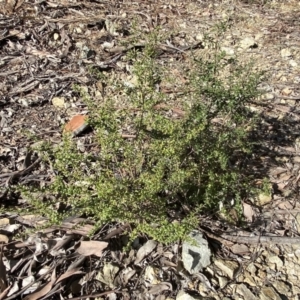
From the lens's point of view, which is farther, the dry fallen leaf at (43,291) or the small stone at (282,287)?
the small stone at (282,287)

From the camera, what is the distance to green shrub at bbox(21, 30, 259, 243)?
2318mm

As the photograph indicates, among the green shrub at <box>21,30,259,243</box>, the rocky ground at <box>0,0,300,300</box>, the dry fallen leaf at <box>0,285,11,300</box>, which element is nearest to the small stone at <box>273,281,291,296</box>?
the rocky ground at <box>0,0,300,300</box>

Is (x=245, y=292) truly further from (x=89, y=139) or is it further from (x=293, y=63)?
(x=293, y=63)

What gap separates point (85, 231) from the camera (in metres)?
2.58

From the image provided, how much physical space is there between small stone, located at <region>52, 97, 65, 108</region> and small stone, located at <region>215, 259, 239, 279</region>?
1741 mm

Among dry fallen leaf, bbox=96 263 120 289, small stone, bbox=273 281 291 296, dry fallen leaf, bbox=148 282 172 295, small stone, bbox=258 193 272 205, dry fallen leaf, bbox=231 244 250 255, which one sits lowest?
small stone, bbox=273 281 291 296

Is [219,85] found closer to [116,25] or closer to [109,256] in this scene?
[109,256]

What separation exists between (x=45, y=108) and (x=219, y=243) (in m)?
1.71

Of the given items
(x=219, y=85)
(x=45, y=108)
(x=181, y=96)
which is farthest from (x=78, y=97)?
(x=219, y=85)

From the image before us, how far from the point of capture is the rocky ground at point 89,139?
2.45 metres

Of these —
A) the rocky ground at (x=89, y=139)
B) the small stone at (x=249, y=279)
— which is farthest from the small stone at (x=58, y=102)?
the small stone at (x=249, y=279)

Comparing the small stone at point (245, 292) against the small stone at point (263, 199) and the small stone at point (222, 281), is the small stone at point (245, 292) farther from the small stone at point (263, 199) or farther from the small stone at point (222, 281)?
the small stone at point (263, 199)

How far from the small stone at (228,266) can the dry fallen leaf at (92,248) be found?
2.08ft

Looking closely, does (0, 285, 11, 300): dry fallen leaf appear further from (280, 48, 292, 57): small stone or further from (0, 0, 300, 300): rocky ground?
(280, 48, 292, 57): small stone
